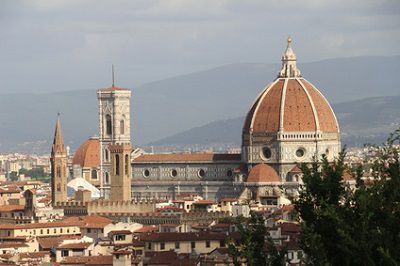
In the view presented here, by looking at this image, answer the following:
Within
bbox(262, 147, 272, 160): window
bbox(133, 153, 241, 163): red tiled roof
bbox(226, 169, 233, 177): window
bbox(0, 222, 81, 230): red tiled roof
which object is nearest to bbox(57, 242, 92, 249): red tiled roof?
bbox(0, 222, 81, 230): red tiled roof

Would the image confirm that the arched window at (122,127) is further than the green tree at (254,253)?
Yes

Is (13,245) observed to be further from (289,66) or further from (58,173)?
(289,66)

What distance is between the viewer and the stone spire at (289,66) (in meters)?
129

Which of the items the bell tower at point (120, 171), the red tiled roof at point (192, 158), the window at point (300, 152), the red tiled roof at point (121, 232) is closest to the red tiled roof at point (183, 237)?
the red tiled roof at point (121, 232)

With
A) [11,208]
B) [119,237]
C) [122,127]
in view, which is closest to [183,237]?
[119,237]

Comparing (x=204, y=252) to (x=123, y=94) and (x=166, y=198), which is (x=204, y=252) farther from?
(x=123, y=94)

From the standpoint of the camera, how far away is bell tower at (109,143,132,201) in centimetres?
12231

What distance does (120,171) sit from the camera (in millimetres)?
123312

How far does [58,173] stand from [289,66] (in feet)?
63.0

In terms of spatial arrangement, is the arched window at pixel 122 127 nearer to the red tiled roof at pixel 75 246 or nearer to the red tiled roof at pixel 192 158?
the red tiled roof at pixel 192 158

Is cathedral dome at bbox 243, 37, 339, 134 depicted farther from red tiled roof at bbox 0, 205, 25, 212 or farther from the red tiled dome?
red tiled roof at bbox 0, 205, 25, 212

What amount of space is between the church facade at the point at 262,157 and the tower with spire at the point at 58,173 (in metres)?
3.64

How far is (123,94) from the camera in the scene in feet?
458

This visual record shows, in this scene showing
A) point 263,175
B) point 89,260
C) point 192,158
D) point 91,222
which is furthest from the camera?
point 192,158
